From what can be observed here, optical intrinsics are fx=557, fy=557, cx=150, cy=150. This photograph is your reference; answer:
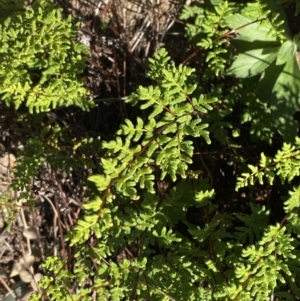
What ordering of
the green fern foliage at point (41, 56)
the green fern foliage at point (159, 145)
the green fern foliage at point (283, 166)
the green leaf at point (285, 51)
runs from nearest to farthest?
the green fern foliage at point (159, 145)
the green fern foliage at point (283, 166)
the green fern foliage at point (41, 56)
the green leaf at point (285, 51)

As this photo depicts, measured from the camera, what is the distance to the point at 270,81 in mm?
2764

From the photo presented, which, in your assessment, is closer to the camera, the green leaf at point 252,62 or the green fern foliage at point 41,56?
the green fern foliage at point 41,56

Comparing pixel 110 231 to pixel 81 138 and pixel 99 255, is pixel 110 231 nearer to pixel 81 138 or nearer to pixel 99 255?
pixel 99 255

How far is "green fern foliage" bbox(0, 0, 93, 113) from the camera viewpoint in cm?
230

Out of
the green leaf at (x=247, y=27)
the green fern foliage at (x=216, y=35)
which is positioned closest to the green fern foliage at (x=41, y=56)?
the green fern foliage at (x=216, y=35)

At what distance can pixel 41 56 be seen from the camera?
2.56m

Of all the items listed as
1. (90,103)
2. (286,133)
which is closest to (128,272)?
(90,103)

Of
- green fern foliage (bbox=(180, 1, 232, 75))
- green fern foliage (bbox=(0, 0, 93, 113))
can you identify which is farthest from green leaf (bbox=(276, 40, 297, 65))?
green fern foliage (bbox=(0, 0, 93, 113))

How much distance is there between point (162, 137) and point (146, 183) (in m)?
0.18

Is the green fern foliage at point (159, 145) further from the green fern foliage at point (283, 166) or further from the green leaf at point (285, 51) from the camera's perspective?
the green leaf at point (285, 51)

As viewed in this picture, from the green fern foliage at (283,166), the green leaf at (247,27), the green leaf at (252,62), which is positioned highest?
the green leaf at (247,27)

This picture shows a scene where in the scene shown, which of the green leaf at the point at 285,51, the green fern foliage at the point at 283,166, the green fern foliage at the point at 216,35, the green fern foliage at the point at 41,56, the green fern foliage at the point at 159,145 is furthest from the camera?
Result: the green leaf at the point at 285,51

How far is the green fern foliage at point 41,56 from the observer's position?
7.55ft

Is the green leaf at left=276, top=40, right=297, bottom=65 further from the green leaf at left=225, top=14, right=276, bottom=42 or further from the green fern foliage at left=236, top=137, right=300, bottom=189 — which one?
the green fern foliage at left=236, top=137, right=300, bottom=189
